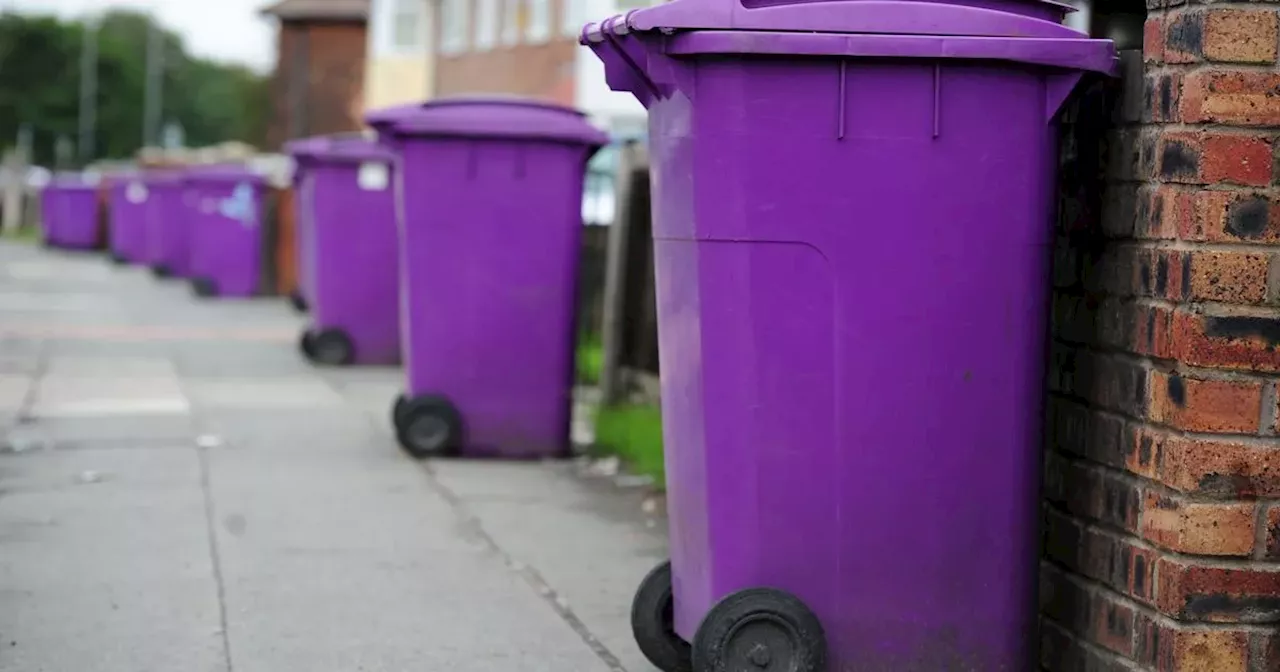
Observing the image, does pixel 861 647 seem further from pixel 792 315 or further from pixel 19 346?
pixel 19 346

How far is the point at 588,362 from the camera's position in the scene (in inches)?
525

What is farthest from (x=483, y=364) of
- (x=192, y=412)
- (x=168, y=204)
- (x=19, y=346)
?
(x=168, y=204)

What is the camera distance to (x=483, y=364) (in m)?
9.64

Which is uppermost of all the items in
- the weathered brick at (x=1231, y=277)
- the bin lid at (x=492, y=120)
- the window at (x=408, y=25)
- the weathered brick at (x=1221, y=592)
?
the window at (x=408, y=25)

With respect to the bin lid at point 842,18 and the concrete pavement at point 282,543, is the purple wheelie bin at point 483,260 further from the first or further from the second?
the bin lid at point 842,18

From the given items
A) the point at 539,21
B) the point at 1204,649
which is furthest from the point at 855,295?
the point at 539,21

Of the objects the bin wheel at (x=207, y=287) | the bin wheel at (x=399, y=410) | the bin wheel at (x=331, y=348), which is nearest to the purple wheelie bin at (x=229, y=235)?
the bin wheel at (x=207, y=287)

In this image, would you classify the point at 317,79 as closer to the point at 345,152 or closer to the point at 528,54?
the point at 528,54

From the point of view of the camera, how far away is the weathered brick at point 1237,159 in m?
4.37

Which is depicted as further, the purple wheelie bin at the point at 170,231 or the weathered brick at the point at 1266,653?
the purple wheelie bin at the point at 170,231

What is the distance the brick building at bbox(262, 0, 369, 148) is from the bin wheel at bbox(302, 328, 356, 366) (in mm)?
46746

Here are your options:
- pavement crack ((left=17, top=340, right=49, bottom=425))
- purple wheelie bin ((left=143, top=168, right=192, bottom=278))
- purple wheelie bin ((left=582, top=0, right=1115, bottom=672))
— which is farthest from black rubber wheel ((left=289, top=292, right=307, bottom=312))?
purple wheelie bin ((left=582, top=0, right=1115, bottom=672))

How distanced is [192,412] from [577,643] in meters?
6.12

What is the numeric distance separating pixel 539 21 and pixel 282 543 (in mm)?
35081
